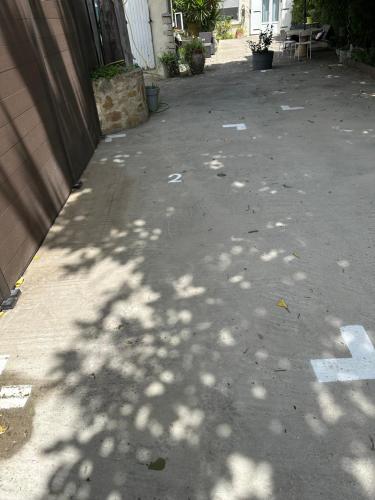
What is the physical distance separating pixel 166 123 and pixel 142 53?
6220mm

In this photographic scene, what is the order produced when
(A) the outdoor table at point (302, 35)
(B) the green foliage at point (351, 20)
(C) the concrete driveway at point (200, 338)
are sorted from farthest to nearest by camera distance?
(A) the outdoor table at point (302, 35) → (B) the green foliage at point (351, 20) → (C) the concrete driveway at point (200, 338)

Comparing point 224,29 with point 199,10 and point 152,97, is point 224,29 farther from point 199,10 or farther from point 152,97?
point 152,97

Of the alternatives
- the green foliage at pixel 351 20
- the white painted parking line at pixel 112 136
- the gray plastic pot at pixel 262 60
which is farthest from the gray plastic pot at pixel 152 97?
the green foliage at pixel 351 20

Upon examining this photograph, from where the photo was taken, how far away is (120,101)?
766 cm

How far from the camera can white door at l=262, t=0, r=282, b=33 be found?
22.4m

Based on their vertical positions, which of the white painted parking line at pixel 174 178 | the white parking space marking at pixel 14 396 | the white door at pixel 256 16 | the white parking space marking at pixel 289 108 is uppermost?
the white parking space marking at pixel 14 396

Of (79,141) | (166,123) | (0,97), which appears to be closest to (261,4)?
(166,123)

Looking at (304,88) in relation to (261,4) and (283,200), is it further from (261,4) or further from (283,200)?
(261,4)

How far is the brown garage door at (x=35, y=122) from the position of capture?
3.70 metres

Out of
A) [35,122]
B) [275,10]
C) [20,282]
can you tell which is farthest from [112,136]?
[275,10]

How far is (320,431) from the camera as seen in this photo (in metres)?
2.20

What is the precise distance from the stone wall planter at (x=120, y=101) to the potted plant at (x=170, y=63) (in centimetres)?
529

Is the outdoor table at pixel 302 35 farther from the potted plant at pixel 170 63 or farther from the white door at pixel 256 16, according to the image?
the white door at pixel 256 16

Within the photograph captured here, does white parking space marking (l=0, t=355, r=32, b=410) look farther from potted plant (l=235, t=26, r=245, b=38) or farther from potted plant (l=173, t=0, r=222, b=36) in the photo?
potted plant (l=235, t=26, r=245, b=38)
